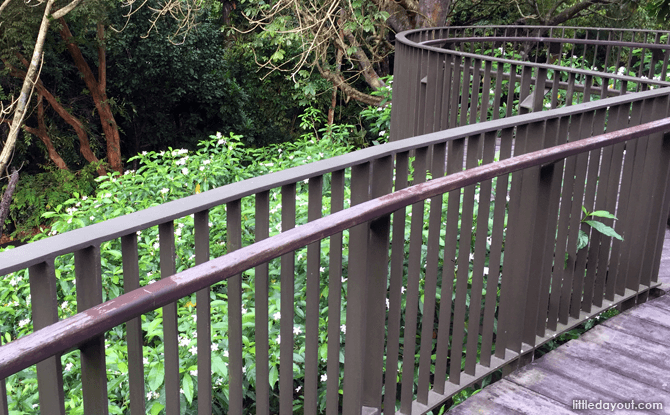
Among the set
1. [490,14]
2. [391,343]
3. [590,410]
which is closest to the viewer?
[391,343]

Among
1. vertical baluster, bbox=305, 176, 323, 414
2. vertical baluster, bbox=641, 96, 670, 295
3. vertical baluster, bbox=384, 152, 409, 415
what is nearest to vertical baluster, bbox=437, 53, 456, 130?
vertical baluster, bbox=641, 96, 670, 295

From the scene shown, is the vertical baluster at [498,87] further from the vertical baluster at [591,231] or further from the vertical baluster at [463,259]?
the vertical baluster at [463,259]

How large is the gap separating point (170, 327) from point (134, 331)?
0.10m

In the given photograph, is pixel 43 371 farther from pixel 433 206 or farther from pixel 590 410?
pixel 590 410

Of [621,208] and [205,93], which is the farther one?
[205,93]

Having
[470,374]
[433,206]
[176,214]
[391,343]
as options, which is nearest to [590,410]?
[470,374]

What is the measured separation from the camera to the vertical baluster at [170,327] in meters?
1.50

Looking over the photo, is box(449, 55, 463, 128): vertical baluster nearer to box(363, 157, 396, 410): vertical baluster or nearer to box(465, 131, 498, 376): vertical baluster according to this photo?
box(465, 131, 498, 376): vertical baluster

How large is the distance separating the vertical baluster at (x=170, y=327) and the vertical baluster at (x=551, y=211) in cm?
164

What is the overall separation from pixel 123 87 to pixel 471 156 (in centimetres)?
2374

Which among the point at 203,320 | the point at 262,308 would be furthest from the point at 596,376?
the point at 203,320

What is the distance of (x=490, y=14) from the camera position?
71.2 feet

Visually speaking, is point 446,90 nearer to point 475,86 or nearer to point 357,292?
point 475,86

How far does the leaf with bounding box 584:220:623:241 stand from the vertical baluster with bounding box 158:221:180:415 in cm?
203
